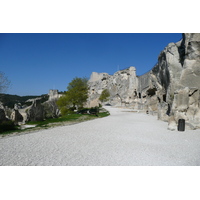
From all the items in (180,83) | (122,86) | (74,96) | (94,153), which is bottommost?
(94,153)

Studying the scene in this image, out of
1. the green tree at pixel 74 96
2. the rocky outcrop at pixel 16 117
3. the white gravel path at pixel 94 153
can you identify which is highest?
the green tree at pixel 74 96

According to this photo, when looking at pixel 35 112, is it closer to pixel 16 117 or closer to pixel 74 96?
pixel 16 117

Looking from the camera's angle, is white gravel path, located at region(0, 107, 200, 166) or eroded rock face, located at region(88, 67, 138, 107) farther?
eroded rock face, located at region(88, 67, 138, 107)

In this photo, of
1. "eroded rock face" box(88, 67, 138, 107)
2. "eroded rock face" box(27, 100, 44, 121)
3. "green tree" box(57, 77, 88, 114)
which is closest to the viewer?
"eroded rock face" box(27, 100, 44, 121)

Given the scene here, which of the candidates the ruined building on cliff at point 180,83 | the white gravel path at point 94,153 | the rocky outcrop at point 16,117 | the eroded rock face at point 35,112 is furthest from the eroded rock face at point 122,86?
the white gravel path at point 94,153

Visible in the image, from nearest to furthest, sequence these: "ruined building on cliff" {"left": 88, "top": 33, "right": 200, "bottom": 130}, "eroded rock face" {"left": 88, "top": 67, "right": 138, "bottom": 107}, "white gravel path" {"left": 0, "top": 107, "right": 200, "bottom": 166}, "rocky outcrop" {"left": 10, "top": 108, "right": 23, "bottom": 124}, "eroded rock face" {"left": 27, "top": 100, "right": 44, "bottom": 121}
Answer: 1. "white gravel path" {"left": 0, "top": 107, "right": 200, "bottom": 166}
2. "ruined building on cliff" {"left": 88, "top": 33, "right": 200, "bottom": 130}
3. "eroded rock face" {"left": 27, "top": 100, "right": 44, "bottom": 121}
4. "rocky outcrop" {"left": 10, "top": 108, "right": 23, "bottom": 124}
5. "eroded rock face" {"left": 88, "top": 67, "right": 138, "bottom": 107}

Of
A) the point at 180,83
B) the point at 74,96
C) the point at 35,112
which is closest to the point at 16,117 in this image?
the point at 35,112

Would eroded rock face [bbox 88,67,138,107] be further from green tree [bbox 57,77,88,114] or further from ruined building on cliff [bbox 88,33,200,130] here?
ruined building on cliff [bbox 88,33,200,130]

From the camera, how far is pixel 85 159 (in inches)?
167

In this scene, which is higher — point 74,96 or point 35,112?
point 74,96

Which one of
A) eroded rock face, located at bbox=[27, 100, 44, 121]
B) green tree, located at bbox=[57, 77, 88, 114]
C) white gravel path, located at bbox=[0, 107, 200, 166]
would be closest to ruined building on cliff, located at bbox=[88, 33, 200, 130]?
white gravel path, located at bbox=[0, 107, 200, 166]

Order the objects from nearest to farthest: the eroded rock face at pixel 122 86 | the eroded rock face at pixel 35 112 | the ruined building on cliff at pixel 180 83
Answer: the ruined building on cliff at pixel 180 83 < the eroded rock face at pixel 35 112 < the eroded rock face at pixel 122 86

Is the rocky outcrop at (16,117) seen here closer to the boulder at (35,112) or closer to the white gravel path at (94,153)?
the boulder at (35,112)

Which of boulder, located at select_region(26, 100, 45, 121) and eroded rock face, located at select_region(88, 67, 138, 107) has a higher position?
eroded rock face, located at select_region(88, 67, 138, 107)
